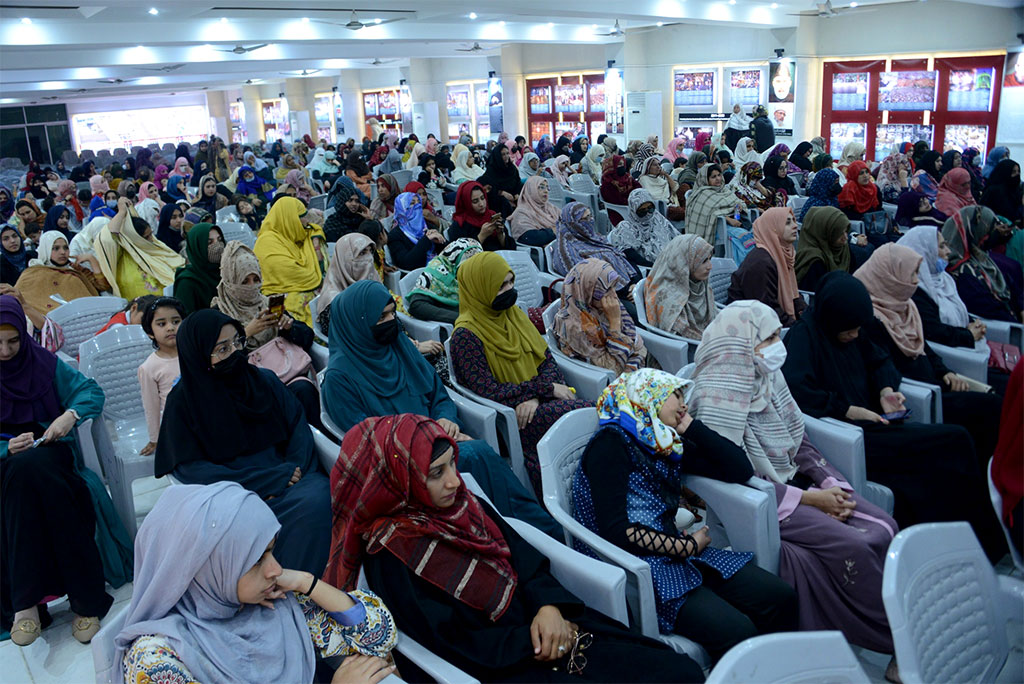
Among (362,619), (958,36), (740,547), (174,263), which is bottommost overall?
(740,547)

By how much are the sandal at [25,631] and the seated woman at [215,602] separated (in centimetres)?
140

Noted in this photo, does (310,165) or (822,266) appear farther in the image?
(310,165)

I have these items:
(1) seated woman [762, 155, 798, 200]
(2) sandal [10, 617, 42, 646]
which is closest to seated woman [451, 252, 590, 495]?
(2) sandal [10, 617, 42, 646]

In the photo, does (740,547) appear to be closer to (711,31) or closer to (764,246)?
(764,246)

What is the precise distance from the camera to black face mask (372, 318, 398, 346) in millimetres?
2971

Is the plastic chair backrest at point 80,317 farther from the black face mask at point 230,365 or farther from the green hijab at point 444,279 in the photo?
the black face mask at point 230,365

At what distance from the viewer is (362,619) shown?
172 cm

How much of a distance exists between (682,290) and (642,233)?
202 cm

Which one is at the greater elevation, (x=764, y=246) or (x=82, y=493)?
(x=764, y=246)

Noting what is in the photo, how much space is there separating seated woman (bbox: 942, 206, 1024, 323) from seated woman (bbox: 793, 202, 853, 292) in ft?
2.11

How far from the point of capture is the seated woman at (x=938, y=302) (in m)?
3.83

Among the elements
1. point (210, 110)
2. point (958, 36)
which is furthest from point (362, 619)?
point (210, 110)

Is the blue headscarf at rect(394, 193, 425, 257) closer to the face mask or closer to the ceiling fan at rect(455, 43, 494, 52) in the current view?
the face mask

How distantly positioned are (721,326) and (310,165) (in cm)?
1234
